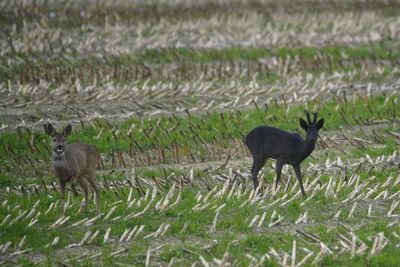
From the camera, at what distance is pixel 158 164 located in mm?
16484

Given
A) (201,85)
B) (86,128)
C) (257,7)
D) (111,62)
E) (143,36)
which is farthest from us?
(257,7)

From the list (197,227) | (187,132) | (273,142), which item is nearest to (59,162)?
(197,227)

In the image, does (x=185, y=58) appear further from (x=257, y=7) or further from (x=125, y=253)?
(x=125, y=253)

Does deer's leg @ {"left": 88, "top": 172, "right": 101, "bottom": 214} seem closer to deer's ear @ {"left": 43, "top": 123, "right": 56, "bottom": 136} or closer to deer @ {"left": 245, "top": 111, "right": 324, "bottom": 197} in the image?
deer's ear @ {"left": 43, "top": 123, "right": 56, "bottom": 136}

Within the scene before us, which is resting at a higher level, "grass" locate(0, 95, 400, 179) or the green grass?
"grass" locate(0, 95, 400, 179)

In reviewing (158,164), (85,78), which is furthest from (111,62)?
(158,164)

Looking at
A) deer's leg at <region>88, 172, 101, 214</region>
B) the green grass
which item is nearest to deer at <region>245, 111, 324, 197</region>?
deer's leg at <region>88, 172, 101, 214</region>

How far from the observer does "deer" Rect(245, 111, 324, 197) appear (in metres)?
14.2

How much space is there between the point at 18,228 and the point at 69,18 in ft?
54.8

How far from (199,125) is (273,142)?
4.24 m

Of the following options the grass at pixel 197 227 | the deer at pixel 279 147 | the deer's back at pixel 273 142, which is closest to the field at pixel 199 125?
the grass at pixel 197 227

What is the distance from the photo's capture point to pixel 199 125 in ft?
60.4

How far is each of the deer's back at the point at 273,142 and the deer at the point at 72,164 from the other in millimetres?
2289

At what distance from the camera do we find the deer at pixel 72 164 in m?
13.1
